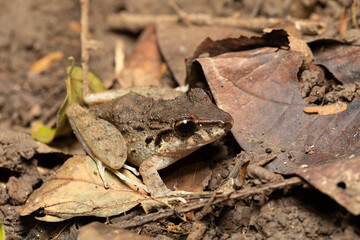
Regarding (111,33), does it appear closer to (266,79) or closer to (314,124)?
(266,79)

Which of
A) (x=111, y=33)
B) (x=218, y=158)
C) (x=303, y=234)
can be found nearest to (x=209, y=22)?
(x=111, y=33)

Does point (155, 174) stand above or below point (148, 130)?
below

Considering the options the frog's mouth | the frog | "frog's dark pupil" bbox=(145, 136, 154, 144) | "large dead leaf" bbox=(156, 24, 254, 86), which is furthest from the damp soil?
"large dead leaf" bbox=(156, 24, 254, 86)

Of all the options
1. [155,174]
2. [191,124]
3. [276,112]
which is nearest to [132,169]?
[155,174]

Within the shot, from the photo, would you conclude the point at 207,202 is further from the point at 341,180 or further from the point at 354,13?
the point at 354,13

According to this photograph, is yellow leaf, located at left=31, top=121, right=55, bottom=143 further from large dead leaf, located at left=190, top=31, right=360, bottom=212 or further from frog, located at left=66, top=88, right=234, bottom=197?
large dead leaf, located at left=190, top=31, right=360, bottom=212

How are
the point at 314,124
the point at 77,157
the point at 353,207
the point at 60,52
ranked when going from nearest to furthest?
1. the point at 353,207
2. the point at 314,124
3. the point at 77,157
4. the point at 60,52
